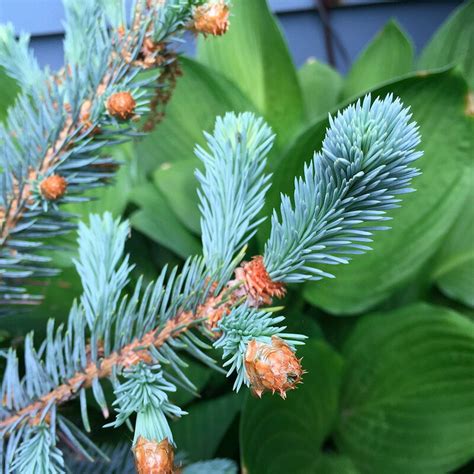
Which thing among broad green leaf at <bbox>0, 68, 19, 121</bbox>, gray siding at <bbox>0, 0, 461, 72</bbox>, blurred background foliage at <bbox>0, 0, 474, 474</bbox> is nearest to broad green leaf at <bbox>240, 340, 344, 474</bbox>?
blurred background foliage at <bbox>0, 0, 474, 474</bbox>

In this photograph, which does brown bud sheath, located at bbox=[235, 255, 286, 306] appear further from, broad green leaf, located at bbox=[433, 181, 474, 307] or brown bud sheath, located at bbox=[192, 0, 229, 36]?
broad green leaf, located at bbox=[433, 181, 474, 307]

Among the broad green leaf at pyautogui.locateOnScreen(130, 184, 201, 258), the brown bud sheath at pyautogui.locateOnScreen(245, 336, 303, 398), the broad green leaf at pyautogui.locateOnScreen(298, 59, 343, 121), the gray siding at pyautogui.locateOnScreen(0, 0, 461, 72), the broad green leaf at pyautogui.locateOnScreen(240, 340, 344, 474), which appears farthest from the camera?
A: the gray siding at pyautogui.locateOnScreen(0, 0, 461, 72)

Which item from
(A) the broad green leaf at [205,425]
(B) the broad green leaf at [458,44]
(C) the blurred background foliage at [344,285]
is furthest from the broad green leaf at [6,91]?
(B) the broad green leaf at [458,44]

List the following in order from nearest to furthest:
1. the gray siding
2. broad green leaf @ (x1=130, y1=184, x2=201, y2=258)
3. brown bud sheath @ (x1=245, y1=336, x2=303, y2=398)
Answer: brown bud sheath @ (x1=245, y1=336, x2=303, y2=398) < broad green leaf @ (x1=130, y1=184, x2=201, y2=258) < the gray siding

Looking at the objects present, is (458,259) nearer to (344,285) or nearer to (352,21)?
(344,285)

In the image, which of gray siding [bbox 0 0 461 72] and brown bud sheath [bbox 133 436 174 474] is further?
gray siding [bbox 0 0 461 72]

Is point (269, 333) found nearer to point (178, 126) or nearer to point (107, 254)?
point (107, 254)

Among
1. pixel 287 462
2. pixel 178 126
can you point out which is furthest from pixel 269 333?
pixel 178 126
